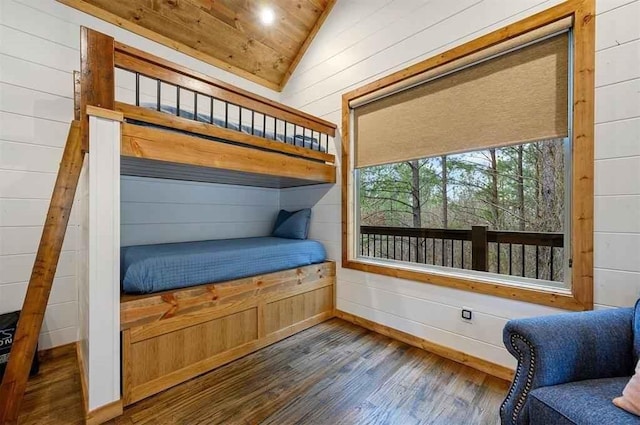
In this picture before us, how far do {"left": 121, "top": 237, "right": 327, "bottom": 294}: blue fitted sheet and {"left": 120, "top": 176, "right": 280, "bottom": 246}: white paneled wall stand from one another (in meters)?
0.60

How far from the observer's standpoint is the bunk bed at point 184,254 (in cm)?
158

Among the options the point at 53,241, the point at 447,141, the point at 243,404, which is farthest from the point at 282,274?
the point at 447,141

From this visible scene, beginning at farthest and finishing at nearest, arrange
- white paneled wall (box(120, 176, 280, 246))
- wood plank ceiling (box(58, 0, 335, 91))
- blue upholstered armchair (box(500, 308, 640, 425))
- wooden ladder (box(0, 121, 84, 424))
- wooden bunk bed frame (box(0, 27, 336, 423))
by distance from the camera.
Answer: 1. white paneled wall (box(120, 176, 280, 246))
2. wood plank ceiling (box(58, 0, 335, 91))
3. wooden bunk bed frame (box(0, 27, 336, 423))
4. wooden ladder (box(0, 121, 84, 424))
5. blue upholstered armchair (box(500, 308, 640, 425))

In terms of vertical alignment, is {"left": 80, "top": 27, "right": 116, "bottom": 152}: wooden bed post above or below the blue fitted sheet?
above

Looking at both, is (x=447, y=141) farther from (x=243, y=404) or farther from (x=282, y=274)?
(x=243, y=404)

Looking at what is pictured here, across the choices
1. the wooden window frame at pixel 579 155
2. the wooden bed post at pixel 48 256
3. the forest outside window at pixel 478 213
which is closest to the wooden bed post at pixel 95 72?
the wooden bed post at pixel 48 256

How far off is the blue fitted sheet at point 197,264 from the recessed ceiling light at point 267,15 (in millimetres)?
2397

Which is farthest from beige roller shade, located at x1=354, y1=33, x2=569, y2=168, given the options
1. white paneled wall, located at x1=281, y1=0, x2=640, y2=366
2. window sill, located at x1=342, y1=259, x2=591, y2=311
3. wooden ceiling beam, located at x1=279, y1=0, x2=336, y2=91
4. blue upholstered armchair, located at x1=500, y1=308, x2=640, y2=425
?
wooden ceiling beam, located at x1=279, y1=0, x2=336, y2=91

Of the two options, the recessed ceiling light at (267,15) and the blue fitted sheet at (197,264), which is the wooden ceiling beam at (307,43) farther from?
the blue fitted sheet at (197,264)

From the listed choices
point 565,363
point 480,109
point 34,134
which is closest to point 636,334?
point 565,363

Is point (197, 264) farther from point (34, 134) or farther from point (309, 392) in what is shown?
point (34, 134)

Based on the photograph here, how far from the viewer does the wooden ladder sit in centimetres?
137

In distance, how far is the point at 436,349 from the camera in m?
2.22

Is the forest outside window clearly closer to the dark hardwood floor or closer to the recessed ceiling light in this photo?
the dark hardwood floor
